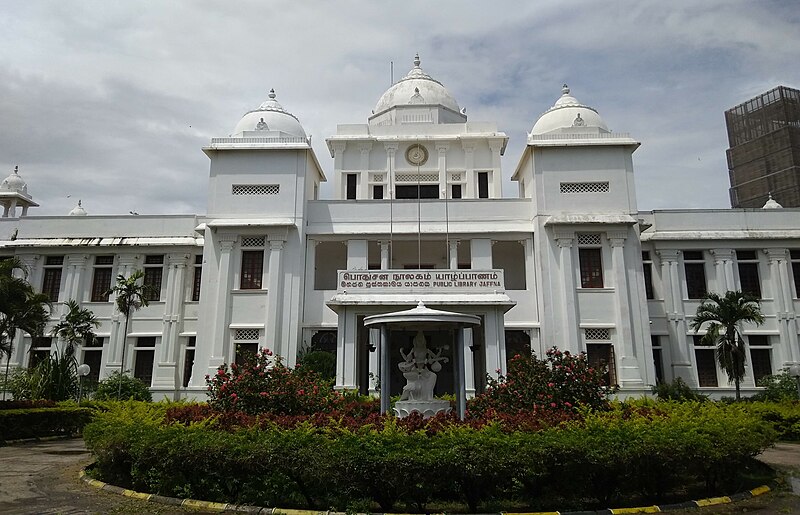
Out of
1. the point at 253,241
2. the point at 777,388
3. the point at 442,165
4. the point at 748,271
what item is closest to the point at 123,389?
the point at 253,241

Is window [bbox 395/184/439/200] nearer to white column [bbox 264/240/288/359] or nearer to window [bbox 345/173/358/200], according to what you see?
window [bbox 345/173/358/200]

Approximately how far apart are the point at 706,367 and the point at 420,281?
41.2ft

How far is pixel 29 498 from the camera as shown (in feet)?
25.6

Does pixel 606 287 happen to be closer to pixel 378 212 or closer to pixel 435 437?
pixel 378 212

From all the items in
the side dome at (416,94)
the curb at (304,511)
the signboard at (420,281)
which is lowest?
the curb at (304,511)

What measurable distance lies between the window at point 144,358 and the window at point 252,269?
5114mm

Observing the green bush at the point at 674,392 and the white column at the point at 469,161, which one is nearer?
the green bush at the point at 674,392

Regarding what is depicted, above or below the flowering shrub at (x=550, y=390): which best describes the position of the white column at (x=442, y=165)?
above

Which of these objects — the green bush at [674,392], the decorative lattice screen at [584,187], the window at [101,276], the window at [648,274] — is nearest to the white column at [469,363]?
the green bush at [674,392]

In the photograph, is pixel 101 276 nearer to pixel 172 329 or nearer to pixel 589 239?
pixel 172 329

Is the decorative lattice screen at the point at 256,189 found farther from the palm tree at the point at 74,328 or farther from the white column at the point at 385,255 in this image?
the palm tree at the point at 74,328

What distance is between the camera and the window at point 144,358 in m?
22.7

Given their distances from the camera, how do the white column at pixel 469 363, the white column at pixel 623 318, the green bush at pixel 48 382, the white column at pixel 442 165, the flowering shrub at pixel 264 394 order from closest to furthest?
the flowering shrub at pixel 264 394, the white column at pixel 469 363, the green bush at pixel 48 382, the white column at pixel 623 318, the white column at pixel 442 165

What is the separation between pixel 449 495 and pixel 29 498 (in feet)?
19.0
